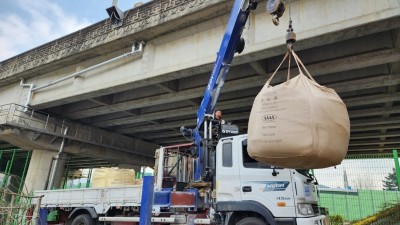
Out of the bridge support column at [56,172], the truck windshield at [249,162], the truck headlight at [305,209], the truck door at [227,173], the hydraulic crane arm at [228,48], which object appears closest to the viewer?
the truck headlight at [305,209]

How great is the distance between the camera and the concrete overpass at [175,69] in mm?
7707

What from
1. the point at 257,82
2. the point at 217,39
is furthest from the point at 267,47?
the point at 257,82

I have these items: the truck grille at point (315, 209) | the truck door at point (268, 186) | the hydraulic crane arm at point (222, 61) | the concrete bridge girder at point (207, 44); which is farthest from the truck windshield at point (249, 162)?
the concrete bridge girder at point (207, 44)

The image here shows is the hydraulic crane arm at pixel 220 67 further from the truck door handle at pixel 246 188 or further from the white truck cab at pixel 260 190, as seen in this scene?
the truck door handle at pixel 246 188

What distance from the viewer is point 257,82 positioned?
10.1m

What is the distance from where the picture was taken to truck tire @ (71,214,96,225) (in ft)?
27.6

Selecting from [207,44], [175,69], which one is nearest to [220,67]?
[207,44]

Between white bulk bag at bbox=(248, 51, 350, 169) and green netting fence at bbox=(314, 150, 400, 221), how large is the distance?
6.54m

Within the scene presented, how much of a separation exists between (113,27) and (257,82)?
17.1ft

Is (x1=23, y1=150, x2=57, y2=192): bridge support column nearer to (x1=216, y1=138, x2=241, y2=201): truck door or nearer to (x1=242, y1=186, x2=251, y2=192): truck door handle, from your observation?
(x1=216, y1=138, x2=241, y2=201): truck door

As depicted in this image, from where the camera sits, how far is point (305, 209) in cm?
586

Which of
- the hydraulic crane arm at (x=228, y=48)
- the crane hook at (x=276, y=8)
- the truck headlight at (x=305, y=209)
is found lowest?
the truck headlight at (x=305, y=209)

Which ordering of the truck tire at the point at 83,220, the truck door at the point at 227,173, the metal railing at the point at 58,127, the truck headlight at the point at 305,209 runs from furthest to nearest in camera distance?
the metal railing at the point at 58,127, the truck tire at the point at 83,220, the truck door at the point at 227,173, the truck headlight at the point at 305,209

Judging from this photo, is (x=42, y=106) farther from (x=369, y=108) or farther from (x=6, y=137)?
(x=369, y=108)
